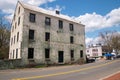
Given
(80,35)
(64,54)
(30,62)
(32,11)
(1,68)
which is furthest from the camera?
(80,35)

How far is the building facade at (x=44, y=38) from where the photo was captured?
92.1 ft

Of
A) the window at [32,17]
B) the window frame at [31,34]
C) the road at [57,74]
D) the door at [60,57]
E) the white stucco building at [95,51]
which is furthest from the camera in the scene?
the white stucco building at [95,51]

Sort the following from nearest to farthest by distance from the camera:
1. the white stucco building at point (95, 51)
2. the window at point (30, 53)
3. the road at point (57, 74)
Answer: the road at point (57, 74) < the window at point (30, 53) < the white stucco building at point (95, 51)

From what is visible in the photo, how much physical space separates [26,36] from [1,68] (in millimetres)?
7439

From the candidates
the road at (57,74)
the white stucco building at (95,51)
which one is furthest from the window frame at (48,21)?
the white stucco building at (95,51)

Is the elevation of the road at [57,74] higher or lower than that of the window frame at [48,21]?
lower

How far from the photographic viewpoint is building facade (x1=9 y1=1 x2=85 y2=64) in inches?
1105

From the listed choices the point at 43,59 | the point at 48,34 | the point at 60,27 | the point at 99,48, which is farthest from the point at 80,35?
the point at 99,48

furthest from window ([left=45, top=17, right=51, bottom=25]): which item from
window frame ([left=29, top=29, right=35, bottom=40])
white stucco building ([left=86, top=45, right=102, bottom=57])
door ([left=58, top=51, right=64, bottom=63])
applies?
white stucco building ([left=86, top=45, right=102, bottom=57])

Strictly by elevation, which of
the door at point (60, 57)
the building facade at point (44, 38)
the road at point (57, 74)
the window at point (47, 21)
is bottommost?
the road at point (57, 74)

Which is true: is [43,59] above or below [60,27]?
below

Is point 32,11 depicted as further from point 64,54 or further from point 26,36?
point 64,54

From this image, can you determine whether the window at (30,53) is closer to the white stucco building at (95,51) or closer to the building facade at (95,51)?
the building facade at (95,51)

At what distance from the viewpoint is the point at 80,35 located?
3938cm
